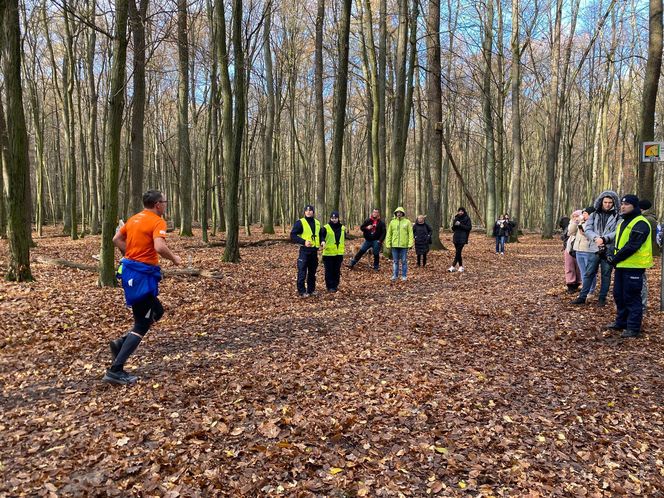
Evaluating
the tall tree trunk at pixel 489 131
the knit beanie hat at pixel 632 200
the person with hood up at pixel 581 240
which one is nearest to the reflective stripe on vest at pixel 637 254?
the knit beanie hat at pixel 632 200

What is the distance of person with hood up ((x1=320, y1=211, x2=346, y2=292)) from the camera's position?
1011 centimetres

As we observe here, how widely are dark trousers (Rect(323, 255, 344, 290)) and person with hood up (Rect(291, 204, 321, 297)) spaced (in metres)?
0.60

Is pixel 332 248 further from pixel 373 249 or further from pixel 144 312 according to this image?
pixel 144 312

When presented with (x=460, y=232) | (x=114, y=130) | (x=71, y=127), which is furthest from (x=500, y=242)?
(x=71, y=127)

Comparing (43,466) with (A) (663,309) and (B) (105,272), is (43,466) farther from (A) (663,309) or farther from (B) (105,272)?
(A) (663,309)

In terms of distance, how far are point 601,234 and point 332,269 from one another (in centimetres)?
544

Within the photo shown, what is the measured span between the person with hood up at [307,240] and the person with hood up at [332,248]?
34 cm

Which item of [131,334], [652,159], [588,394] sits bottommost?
[588,394]

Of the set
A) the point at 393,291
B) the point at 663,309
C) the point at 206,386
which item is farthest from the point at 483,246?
the point at 206,386

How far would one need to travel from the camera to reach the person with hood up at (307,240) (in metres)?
9.52

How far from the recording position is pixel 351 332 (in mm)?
7094

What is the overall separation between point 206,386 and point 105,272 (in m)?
5.36

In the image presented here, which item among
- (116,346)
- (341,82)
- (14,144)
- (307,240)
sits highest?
(341,82)

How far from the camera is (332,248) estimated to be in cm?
1017
